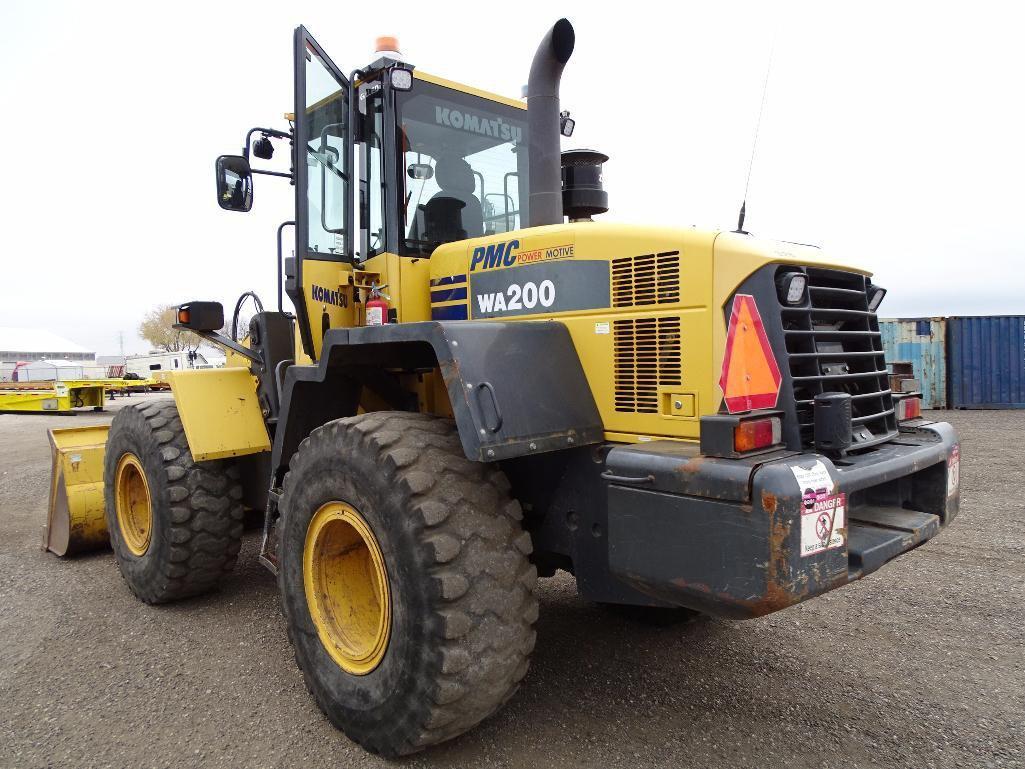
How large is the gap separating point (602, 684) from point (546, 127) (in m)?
2.66

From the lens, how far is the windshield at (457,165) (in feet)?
12.1

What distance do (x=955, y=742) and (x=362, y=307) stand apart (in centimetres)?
330

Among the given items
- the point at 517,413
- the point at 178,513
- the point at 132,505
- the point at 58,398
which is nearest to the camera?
the point at 517,413

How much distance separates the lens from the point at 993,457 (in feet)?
32.7

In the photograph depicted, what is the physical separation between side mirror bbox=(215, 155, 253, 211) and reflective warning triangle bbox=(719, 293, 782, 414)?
2.80 metres

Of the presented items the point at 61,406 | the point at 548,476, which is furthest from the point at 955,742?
the point at 61,406

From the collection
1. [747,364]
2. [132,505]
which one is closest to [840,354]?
[747,364]

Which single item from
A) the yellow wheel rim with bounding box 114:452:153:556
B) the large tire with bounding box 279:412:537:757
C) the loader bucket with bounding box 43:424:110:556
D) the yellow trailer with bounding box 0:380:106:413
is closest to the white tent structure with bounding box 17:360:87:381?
the yellow trailer with bounding box 0:380:106:413

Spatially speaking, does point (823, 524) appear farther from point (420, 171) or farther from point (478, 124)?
point (478, 124)

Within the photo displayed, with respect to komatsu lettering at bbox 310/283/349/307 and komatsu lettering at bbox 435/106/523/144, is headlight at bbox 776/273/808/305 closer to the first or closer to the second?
komatsu lettering at bbox 435/106/523/144

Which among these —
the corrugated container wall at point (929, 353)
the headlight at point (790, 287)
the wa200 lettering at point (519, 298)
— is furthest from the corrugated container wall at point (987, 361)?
the wa200 lettering at point (519, 298)

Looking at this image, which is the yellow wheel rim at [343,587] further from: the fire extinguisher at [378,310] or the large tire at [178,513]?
the large tire at [178,513]

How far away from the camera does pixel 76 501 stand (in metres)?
5.61

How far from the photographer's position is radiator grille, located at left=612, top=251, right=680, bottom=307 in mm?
2768
